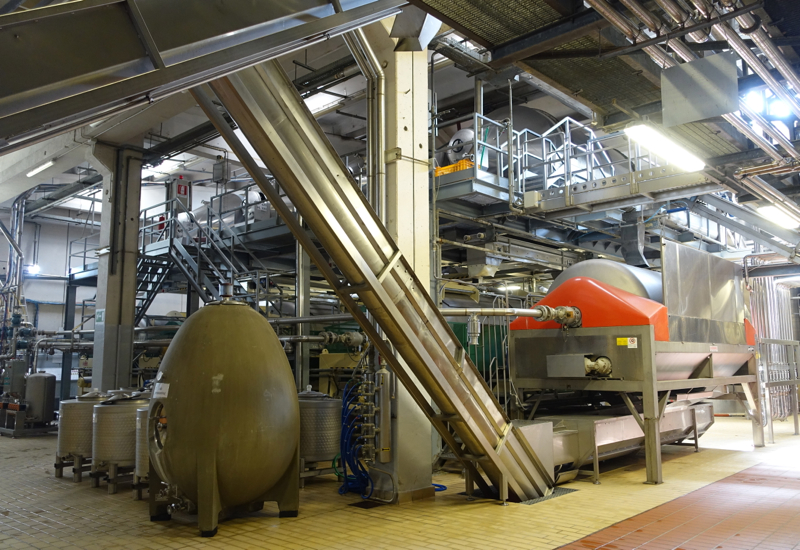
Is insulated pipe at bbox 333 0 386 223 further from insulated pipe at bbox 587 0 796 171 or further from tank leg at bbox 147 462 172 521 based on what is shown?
tank leg at bbox 147 462 172 521

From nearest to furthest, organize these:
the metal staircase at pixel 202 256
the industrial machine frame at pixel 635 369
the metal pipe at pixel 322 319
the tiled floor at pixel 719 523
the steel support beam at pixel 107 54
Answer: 1. the steel support beam at pixel 107 54
2. the tiled floor at pixel 719 523
3. the industrial machine frame at pixel 635 369
4. the metal pipe at pixel 322 319
5. the metal staircase at pixel 202 256

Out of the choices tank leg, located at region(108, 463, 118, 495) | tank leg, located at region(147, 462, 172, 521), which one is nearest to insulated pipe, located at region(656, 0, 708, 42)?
tank leg, located at region(147, 462, 172, 521)

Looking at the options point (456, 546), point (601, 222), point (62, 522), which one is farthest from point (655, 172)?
point (62, 522)

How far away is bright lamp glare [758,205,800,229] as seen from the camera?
384 inches

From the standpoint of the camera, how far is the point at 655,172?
9906 millimetres

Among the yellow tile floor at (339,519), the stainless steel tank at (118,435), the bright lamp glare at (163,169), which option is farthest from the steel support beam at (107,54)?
the bright lamp glare at (163,169)

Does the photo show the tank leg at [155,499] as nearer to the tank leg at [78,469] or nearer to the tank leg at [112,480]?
the tank leg at [112,480]

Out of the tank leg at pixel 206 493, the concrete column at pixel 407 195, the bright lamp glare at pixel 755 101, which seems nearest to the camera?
the tank leg at pixel 206 493

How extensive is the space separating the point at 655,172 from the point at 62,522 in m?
9.14

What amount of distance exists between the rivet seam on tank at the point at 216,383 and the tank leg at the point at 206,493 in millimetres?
558

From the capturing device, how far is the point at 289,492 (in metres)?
6.15

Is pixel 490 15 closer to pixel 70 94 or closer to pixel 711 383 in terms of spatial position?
pixel 70 94

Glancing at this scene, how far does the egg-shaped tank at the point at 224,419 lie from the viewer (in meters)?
5.57

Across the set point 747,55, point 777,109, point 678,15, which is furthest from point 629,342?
point 678,15
